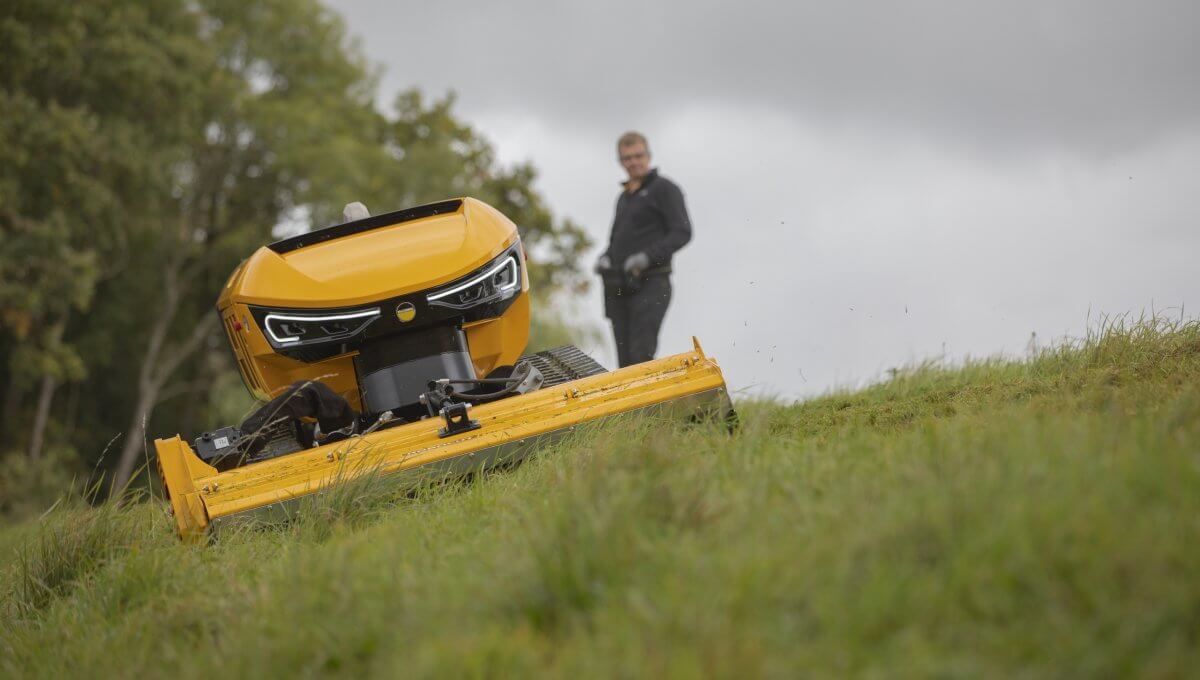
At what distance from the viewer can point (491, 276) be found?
18.2ft

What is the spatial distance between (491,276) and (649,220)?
281cm

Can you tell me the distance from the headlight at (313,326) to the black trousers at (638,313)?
2751 mm

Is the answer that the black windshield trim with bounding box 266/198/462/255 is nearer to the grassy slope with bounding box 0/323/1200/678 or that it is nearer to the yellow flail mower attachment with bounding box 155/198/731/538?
the yellow flail mower attachment with bounding box 155/198/731/538

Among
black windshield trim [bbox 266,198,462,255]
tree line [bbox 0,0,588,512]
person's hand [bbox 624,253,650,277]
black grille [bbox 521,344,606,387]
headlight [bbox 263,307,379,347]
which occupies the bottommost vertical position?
black grille [bbox 521,344,606,387]

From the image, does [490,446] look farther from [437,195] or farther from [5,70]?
[437,195]

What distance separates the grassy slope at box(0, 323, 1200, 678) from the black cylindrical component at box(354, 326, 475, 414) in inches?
35.5

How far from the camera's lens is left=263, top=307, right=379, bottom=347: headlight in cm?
527

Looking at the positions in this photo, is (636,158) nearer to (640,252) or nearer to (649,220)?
(649,220)

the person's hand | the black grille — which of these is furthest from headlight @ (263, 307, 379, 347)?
the person's hand

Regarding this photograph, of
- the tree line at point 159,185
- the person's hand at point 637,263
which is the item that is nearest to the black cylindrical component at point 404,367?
the person's hand at point 637,263

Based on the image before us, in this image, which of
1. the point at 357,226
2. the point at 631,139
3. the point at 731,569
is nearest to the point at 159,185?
the point at 631,139

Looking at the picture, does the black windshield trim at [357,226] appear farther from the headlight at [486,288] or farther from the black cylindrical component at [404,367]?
the black cylindrical component at [404,367]

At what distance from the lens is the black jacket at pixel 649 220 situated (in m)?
7.96

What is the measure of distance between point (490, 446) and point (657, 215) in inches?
145
